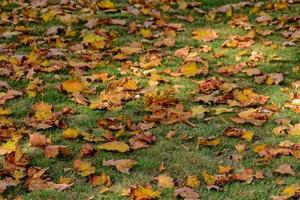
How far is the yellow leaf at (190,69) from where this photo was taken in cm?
541

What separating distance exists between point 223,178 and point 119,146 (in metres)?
0.79

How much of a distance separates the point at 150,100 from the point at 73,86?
0.72m

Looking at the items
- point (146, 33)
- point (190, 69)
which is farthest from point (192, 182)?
point (146, 33)

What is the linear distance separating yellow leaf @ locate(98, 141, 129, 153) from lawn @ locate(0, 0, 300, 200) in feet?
0.04

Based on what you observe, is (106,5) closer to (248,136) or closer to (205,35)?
(205,35)

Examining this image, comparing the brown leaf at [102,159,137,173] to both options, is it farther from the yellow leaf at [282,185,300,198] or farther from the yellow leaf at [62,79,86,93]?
the yellow leaf at [62,79,86,93]

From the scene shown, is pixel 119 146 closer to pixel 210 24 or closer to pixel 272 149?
pixel 272 149

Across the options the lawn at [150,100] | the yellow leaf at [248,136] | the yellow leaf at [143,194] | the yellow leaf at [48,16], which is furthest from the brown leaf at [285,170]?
the yellow leaf at [48,16]

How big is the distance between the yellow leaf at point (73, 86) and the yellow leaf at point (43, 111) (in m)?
0.35

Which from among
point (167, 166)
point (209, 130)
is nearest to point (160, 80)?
point (209, 130)

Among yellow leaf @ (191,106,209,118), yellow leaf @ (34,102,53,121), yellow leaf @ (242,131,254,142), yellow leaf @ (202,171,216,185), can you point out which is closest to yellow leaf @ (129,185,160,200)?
yellow leaf @ (202,171,216,185)

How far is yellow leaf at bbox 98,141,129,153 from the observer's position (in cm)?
414

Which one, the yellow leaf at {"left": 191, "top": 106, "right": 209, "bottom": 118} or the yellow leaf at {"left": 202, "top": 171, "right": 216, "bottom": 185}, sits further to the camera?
the yellow leaf at {"left": 191, "top": 106, "right": 209, "bottom": 118}

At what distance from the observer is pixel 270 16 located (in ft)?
22.3
